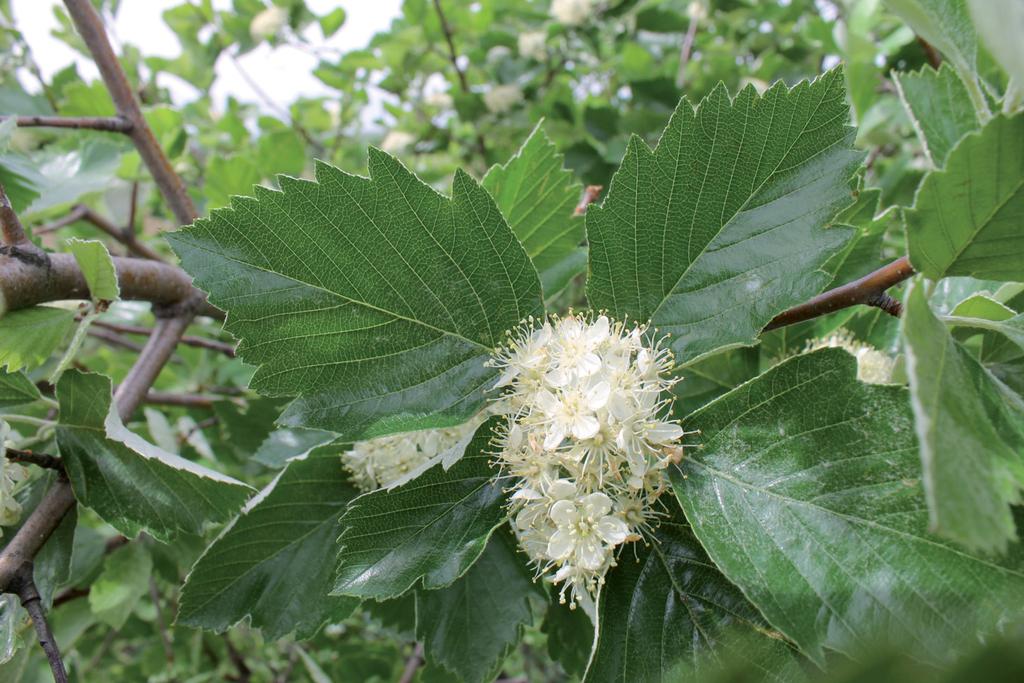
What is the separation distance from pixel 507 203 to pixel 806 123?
20.2 inches

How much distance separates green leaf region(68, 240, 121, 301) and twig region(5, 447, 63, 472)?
270 millimetres

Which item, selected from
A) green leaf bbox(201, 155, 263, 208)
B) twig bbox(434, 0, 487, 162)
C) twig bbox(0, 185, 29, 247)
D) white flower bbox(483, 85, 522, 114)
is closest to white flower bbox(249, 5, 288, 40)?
twig bbox(434, 0, 487, 162)

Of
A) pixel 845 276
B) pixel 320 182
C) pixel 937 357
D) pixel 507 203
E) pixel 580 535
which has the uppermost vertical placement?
pixel 320 182

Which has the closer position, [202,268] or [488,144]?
[202,268]

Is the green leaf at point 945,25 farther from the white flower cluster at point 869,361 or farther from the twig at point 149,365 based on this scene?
the twig at point 149,365

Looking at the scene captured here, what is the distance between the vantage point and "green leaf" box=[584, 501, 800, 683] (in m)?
0.93

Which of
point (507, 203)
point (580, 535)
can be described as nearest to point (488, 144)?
point (507, 203)

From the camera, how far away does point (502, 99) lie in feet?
10.6

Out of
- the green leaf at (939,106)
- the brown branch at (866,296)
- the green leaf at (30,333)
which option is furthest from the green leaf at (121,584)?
the green leaf at (939,106)

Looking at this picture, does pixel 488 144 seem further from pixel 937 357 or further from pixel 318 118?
pixel 937 357

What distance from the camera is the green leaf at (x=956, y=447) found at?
2.04 feet

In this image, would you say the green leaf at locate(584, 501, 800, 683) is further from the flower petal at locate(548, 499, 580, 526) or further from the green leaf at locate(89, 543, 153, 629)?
the green leaf at locate(89, 543, 153, 629)

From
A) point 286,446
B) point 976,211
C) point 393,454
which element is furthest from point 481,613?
point 976,211

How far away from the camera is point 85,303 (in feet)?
4.17
